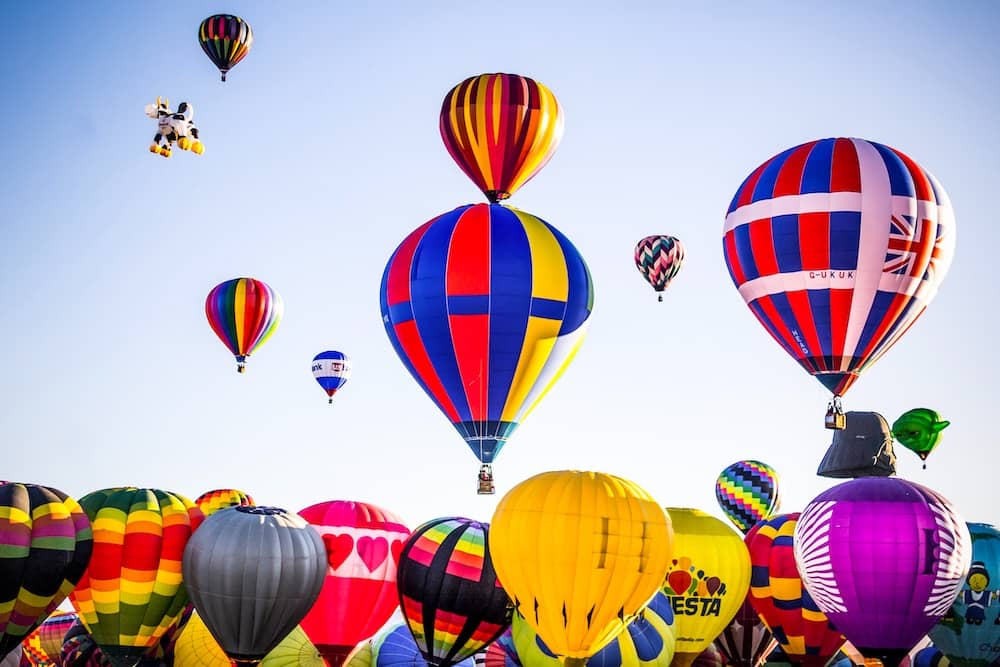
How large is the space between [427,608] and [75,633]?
6.11 meters

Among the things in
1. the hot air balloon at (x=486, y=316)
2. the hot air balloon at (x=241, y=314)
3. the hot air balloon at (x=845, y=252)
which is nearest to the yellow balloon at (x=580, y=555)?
the hot air balloon at (x=486, y=316)

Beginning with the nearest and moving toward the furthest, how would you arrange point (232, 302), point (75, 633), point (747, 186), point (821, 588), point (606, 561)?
point (606, 561) < point (821, 588) < point (747, 186) < point (75, 633) < point (232, 302)

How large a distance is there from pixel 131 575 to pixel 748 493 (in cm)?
1592

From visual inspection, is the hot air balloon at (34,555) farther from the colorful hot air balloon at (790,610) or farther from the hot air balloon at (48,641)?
the colorful hot air balloon at (790,610)

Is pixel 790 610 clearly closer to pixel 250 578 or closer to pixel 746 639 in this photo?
pixel 746 639

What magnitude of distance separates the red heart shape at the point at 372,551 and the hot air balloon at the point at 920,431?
1401cm

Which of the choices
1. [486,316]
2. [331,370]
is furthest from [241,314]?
[486,316]

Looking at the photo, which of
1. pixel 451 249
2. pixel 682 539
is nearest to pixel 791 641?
pixel 682 539

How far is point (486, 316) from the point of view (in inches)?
773

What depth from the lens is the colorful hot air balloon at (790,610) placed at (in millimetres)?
21734

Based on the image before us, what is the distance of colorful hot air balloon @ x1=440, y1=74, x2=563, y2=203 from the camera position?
2080 cm

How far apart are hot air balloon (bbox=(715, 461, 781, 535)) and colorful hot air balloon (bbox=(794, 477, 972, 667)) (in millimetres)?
11985

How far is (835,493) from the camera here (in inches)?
781

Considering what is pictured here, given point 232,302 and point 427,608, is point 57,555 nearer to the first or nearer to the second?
point 427,608
